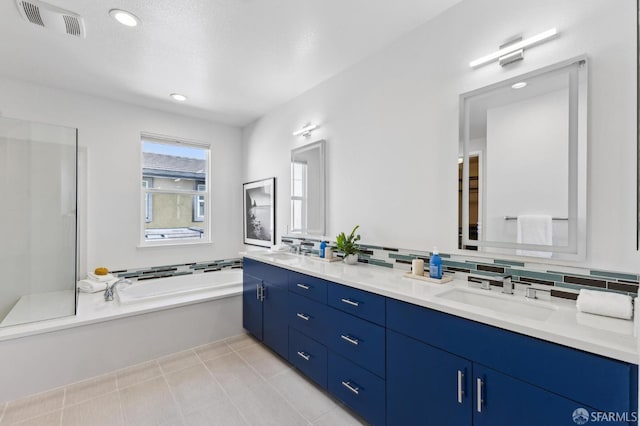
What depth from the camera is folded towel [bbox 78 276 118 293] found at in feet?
9.71

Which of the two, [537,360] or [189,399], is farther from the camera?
[189,399]

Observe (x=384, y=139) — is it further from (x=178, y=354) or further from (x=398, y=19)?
(x=178, y=354)

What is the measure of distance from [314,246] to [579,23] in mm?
2422

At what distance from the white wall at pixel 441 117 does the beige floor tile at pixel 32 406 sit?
241cm

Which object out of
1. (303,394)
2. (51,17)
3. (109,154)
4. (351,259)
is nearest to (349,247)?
(351,259)

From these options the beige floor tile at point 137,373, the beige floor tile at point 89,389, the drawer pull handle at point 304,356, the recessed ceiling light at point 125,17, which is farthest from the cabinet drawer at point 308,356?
the recessed ceiling light at point 125,17

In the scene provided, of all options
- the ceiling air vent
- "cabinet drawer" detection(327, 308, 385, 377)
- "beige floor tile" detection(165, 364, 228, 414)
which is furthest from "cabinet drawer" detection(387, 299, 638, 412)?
the ceiling air vent

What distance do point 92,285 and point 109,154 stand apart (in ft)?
4.87

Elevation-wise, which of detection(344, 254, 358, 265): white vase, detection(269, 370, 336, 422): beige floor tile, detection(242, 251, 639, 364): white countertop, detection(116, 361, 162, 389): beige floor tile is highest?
detection(344, 254, 358, 265): white vase

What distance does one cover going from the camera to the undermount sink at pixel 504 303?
1.36 metres

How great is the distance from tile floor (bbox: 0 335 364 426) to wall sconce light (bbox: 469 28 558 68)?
232 centimetres

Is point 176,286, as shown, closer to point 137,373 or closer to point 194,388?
point 137,373

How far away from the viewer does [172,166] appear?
3.87 metres

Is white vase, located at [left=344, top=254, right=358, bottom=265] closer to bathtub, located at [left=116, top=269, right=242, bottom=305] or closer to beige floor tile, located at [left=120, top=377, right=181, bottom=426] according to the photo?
bathtub, located at [left=116, top=269, right=242, bottom=305]
